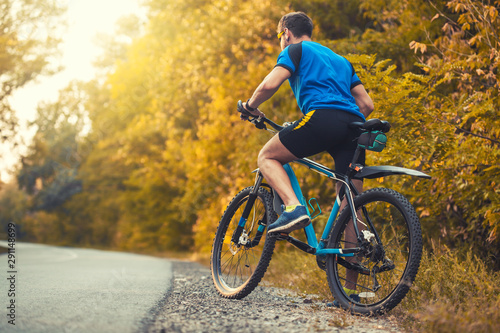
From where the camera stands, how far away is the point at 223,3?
12.4 meters

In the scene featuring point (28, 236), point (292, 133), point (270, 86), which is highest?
point (270, 86)

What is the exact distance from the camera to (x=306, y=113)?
4109 millimetres

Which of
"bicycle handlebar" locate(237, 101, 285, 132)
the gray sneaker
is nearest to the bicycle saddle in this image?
the gray sneaker

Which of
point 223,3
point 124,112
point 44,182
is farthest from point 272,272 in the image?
point 44,182

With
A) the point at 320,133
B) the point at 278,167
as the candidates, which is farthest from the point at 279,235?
the point at 320,133

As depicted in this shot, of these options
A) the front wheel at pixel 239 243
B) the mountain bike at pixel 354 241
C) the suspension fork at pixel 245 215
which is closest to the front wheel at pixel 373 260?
the mountain bike at pixel 354 241

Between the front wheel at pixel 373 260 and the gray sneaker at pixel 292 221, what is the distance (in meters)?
0.28

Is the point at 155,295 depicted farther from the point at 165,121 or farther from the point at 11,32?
the point at 11,32

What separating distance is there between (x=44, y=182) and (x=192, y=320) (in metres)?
41.4

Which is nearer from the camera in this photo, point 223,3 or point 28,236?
point 223,3

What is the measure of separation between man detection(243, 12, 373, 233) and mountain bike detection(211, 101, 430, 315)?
6.5 inches

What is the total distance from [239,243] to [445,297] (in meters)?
1.93

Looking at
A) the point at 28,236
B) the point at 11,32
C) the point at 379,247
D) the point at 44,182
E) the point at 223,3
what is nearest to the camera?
the point at 379,247

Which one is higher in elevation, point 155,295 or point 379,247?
point 379,247
